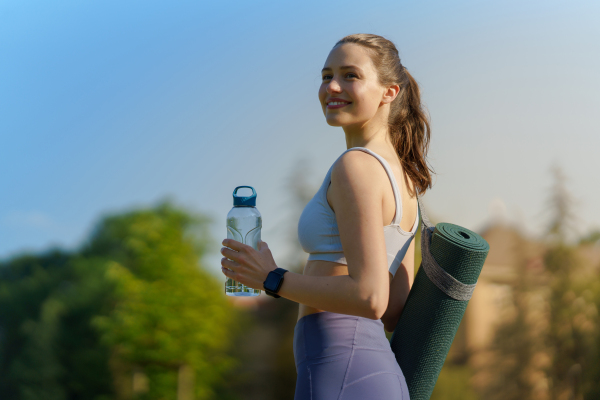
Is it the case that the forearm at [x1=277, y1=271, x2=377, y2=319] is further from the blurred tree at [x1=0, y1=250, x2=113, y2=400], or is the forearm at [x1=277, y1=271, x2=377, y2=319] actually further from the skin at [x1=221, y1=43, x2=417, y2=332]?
the blurred tree at [x1=0, y1=250, x2=113, y2=400]

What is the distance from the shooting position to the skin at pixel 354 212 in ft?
4.96

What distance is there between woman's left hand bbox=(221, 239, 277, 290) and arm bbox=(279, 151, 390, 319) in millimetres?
75

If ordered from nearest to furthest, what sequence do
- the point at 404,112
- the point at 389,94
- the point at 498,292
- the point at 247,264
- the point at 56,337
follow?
the point at 247,264 → the point at 389,94 → the point at 404,112 → the point at 498,292 → the point at 56,337

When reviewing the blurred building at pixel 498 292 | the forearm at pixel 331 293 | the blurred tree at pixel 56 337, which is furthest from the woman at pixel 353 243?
the blurred tree at pixel 56 337

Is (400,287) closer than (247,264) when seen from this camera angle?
No

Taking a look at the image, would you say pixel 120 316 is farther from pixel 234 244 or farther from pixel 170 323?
pixel 234 244

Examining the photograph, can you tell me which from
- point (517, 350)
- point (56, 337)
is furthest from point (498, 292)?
point (56, 337)

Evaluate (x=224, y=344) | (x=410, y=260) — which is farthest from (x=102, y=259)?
(x=410, y=260)

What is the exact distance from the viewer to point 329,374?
1.61 metres

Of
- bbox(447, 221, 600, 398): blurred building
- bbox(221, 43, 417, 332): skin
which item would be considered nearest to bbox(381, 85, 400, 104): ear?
bbox(221, 43, 417, 332): skin

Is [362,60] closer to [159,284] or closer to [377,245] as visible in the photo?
[377,245]

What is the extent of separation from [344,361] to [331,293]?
0.75 ft

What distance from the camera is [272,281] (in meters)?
1.61

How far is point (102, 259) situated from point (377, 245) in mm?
26584
